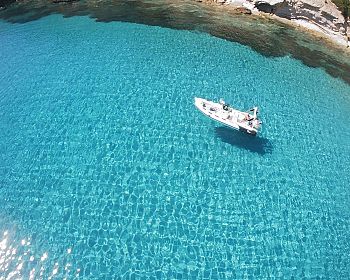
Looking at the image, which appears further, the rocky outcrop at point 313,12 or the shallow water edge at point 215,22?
the rocky outcrop at point 313,12

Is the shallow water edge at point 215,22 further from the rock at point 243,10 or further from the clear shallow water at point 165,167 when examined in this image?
the clear shallow water at point 165,167

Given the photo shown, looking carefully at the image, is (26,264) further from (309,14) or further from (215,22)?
(309,14)

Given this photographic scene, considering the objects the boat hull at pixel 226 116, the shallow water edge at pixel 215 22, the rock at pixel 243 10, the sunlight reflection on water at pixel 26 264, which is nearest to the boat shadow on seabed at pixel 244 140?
the boat hull at pixel 226 116

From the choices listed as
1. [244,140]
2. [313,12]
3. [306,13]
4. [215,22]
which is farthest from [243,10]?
[244,140]

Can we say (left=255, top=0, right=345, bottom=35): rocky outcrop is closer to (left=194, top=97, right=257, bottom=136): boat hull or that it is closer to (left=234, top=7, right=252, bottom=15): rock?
(left=234, top=7, right=252, bottom=15): rock

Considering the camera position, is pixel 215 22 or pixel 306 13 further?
pixel 306 13

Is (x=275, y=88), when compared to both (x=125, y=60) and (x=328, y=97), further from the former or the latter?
(x=125, y=60)
